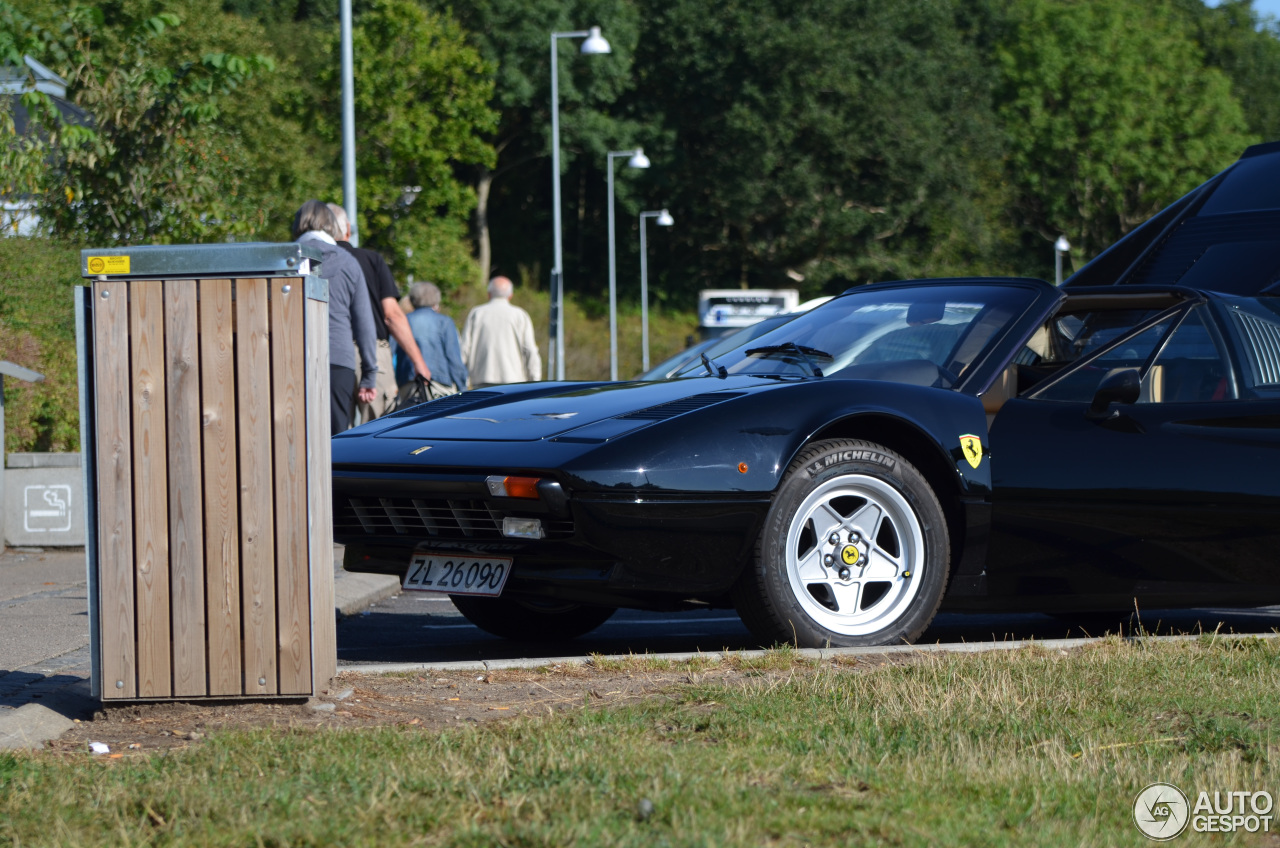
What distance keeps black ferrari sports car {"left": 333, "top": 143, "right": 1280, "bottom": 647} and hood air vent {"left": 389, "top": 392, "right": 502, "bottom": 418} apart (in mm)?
28

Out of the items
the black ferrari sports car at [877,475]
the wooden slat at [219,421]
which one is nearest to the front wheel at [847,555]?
the black ferrari sports car at [877,475]

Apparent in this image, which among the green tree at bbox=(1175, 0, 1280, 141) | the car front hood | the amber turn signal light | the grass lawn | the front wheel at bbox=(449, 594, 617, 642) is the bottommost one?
the front wheel at bbox=(449, 594, 617, 642)

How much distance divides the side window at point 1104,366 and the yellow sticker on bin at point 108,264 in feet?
10.2

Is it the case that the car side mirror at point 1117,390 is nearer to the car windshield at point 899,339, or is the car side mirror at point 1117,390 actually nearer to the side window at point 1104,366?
the side window at point 1104,366

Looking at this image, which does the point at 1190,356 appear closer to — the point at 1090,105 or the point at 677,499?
the point at 677,499

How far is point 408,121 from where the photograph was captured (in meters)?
39.8

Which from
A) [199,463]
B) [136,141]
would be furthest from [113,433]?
[136,141]

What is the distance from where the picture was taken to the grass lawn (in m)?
2.85

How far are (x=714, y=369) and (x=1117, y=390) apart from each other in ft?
4.99

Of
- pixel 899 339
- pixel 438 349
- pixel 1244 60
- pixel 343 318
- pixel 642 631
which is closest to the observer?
pixel 899 339

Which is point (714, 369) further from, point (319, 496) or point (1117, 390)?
point (319, 496)

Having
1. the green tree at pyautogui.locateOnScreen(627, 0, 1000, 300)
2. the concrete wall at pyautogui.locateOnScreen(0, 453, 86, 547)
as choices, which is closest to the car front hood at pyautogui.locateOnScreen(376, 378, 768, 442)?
the concrete wall at pyautogui.locateOnScreen(0, 453, 86, 547)

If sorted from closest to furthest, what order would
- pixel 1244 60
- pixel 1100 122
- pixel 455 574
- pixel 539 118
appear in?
pixel 455 574 → pixel 539 118 → pixel 1100 122 → pixel 1244 60

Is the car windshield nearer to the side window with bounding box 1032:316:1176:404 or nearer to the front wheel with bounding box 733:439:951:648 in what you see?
the side window with bounding box 1032:316:1176:404
